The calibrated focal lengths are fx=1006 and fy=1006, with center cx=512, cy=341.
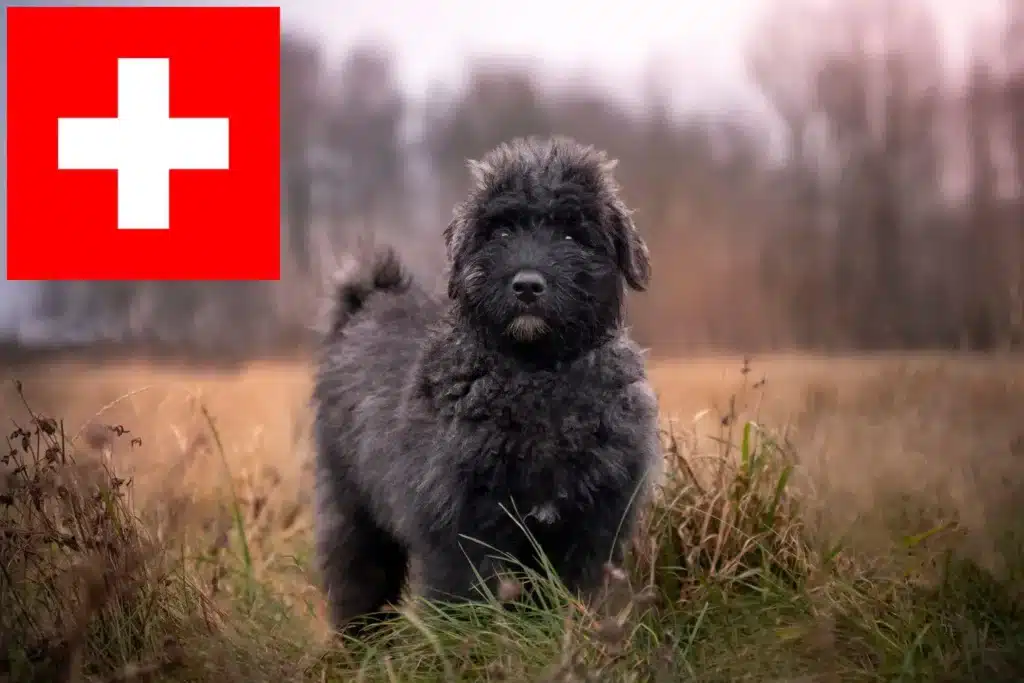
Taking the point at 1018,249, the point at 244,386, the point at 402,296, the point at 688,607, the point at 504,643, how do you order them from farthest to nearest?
the point at 244,386
the point at 1018,249
the point at 402,296
the point at 688,607
the point at 504,643

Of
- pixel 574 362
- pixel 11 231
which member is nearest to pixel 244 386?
pixel 11 231

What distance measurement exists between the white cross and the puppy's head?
221 cm

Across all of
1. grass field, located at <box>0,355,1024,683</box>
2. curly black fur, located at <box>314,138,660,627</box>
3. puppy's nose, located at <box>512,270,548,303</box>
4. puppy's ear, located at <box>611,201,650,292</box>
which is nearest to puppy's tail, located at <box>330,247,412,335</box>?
grass field, located at <box>0,355,1024,683</box>

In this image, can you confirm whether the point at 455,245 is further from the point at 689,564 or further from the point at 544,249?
the point at 689,564

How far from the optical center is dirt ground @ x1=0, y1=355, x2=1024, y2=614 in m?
4.07

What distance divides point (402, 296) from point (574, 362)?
4.74ft

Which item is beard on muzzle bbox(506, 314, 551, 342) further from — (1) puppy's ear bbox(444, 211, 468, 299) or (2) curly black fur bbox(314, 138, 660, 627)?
(1) puppy's ear bbox(444, 211, 468, 299)

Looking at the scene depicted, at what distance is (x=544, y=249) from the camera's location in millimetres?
3480

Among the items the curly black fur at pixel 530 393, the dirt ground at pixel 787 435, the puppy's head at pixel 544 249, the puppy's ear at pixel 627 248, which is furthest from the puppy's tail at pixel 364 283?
the puppy's ear at pixel 627 248

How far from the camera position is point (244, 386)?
26.7 ft

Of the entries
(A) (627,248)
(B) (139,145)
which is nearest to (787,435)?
(A) (627,248)

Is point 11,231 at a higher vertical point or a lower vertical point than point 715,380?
higher

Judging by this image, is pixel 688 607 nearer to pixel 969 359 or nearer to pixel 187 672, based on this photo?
pixel 187 672

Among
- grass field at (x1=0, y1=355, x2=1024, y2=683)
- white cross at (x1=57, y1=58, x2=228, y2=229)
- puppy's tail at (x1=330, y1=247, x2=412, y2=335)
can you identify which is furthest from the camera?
white cross at (x1=57, y1=58, x2=228, y2=229)
